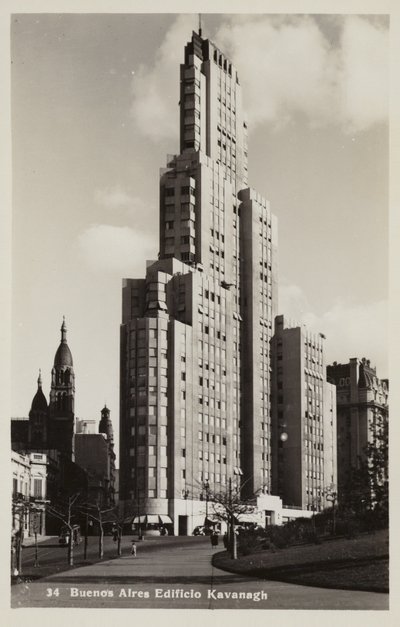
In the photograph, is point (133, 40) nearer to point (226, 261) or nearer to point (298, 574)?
point (298, 574)

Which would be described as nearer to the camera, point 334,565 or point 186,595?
point 186,595

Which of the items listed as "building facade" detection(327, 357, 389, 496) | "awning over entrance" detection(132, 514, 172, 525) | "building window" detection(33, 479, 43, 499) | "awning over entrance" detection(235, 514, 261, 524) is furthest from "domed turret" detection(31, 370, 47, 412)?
"building facade" detection(327, 357, 389, 496)

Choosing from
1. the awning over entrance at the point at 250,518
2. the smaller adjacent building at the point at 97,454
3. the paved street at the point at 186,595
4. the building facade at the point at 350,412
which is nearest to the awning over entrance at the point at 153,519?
the awning over entrance at the point at 250,518

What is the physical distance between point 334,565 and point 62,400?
44719mm

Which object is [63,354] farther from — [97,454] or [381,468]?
[97,454]

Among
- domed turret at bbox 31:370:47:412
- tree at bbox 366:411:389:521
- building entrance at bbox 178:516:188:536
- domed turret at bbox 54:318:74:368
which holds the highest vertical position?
domed turret at bbox 54:318:74:368

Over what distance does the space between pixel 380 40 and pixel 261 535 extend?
26.9 meters

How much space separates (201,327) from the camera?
8869cm

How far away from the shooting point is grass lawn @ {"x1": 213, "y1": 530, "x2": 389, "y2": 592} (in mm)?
23625

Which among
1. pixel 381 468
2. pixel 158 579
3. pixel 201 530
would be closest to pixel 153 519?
pixel 201 530

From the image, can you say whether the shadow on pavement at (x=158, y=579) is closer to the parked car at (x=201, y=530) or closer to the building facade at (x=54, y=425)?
the building facade at (x=54, y=425)

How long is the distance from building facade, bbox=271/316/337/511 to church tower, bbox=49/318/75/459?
22.9 metres

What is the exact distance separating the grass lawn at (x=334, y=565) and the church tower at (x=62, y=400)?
44.3ft

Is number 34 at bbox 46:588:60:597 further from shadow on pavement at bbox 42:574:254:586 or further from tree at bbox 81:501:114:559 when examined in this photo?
tree at bbox 81:501:114:559
